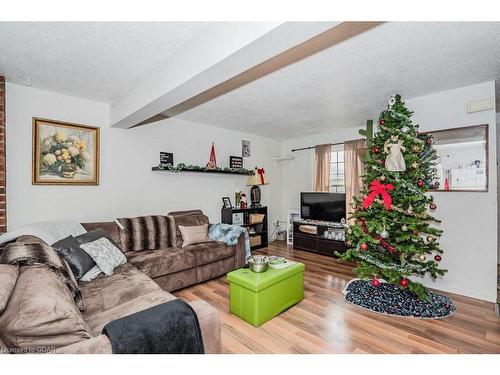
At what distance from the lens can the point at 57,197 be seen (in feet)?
10.1

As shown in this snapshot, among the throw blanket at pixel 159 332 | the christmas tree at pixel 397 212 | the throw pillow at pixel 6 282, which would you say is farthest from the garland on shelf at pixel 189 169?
the throw blanket at pixel 159 332

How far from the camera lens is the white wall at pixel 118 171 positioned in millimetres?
2824

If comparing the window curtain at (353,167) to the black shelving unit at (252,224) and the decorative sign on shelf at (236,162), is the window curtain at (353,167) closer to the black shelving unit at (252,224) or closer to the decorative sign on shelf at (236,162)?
the black shelving unit at (252,224)

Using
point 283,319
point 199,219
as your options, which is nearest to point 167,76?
point 199,219

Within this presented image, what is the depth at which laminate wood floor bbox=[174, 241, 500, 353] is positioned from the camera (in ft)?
6.42

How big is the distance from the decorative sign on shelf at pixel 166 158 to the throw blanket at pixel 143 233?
976mm

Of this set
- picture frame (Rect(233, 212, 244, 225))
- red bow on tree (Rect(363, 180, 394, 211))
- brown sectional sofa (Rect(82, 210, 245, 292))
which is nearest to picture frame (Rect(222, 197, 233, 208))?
picture frame (Rect(233, 212, 244, 225))

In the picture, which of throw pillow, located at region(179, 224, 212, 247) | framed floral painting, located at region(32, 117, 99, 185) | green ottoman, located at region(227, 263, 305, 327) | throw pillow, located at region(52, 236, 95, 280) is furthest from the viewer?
throw pillow, located at region(179, 224, 212, 247)

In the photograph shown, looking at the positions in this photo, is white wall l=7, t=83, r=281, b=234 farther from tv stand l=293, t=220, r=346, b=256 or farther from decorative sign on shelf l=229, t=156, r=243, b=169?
tv stand l=293, t=220, r=346, b=256

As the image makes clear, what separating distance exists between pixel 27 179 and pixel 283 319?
3.26 m

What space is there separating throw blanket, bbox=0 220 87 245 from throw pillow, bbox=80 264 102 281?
49cm

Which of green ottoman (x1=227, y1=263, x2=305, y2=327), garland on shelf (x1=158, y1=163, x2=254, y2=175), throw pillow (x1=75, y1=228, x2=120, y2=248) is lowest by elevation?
green ottoman (x1=227, y1=263, x2=305, y2=327)

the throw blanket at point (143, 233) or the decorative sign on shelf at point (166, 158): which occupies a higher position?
the decorative sign on shelf at point (166, 158)

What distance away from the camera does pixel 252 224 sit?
4969mm
